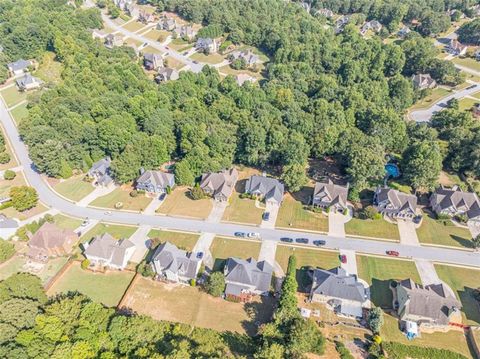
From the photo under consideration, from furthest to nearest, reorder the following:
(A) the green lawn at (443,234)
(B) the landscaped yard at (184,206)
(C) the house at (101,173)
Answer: (C) the house at (101,173), (B) the landscaped yard at (184,206), (A) the green lawn at (443,234)

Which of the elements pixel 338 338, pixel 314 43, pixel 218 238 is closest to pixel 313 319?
pixel 338 338

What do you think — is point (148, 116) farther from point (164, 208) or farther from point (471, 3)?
point (471, 3)

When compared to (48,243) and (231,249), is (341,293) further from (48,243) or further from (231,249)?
(48,243)

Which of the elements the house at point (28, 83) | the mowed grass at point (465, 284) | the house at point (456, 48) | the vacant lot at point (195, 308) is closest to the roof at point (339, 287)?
the vacant lot at point (195, 308)

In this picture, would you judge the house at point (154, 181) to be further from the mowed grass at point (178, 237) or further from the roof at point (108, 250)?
the roof at point (108, 250)

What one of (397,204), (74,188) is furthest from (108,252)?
(397,204)
